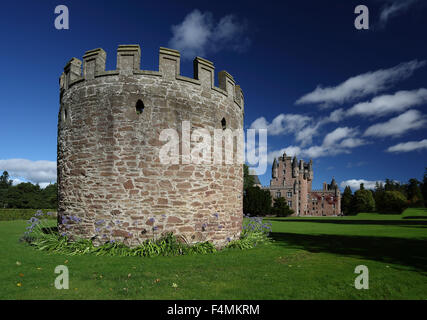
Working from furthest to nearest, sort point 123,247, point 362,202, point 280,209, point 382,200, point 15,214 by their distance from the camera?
point 362,202 < point 382,200 < point 280,209 < point 15,214 < point 123,247

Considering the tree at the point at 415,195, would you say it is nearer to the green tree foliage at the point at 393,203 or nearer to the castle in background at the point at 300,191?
the green tree foliage at the point at 393,203

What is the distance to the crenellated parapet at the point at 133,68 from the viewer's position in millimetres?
8844

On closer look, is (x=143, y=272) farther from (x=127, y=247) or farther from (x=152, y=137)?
(x=152, y=137)

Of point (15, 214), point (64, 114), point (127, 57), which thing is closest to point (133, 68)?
point (127, 57)

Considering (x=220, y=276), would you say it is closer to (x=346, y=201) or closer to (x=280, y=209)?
(x=280, y=209)

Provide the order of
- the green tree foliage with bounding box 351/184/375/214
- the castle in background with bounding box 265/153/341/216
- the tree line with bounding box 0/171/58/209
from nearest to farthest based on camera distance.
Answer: the tree line with bounding box 0/171/58/209 → the castle in background with bounding box 265/153/341/216 → the green tree foliage with bounding box 351/184/375/214

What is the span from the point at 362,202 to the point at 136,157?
76.9 meters

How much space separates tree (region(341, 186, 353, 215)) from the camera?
75875mm

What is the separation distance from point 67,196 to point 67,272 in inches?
164

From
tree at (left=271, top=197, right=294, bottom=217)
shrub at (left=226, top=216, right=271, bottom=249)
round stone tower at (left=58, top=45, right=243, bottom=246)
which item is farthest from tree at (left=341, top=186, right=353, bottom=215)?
round stone tower at (left=58, top=45, right=243, bottom=246)

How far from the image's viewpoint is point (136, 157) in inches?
336

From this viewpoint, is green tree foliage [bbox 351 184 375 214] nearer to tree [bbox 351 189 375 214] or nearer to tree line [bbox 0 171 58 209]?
tree [bbox 351 189 375 214]

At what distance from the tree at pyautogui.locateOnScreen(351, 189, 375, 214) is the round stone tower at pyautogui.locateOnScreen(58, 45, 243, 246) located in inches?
2899
